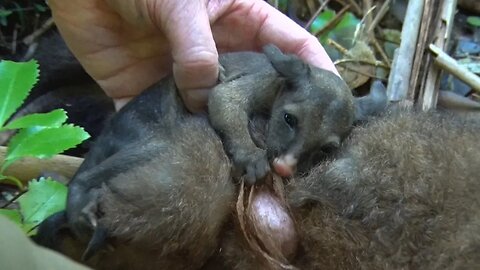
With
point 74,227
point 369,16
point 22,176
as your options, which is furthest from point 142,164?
point 369,16

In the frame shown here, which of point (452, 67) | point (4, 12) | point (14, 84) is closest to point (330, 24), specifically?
point (452, 67)

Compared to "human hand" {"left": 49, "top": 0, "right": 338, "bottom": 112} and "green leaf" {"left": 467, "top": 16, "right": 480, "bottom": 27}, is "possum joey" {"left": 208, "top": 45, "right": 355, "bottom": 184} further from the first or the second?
"green leaf" {"left": 467, "top": 16, "right": 480, "bottom": 27}

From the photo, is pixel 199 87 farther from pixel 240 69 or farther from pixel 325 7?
pixel 325 7

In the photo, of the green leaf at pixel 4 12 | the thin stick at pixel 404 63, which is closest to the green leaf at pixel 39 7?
the green leaf at pixel 4 12

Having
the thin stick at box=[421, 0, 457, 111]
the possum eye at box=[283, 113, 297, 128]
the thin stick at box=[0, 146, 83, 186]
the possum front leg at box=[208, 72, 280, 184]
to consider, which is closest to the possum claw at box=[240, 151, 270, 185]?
the possum front leg at box=[208, 72, 280, 184]

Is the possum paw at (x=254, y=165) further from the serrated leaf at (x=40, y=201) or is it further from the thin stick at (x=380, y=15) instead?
the thin stick at (x=380, y=15)

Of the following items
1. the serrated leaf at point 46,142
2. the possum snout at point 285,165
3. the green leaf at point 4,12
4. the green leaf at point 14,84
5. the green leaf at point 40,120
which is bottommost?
the green leaf at point 4,12

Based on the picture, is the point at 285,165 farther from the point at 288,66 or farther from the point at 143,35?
the point at 143,35
